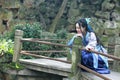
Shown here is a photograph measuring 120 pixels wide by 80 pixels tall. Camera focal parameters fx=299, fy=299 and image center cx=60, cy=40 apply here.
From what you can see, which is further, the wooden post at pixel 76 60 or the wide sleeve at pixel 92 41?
the wide sleeve at pixel 92 41

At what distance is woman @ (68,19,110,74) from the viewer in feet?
20.9

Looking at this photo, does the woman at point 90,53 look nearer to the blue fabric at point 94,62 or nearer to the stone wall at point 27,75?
the blue fabric at point 94,62

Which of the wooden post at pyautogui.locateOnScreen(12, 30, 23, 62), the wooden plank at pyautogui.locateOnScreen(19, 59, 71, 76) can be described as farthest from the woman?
the wooden post at pyautogui.locateOnScreen(12, 30, 23, 62)

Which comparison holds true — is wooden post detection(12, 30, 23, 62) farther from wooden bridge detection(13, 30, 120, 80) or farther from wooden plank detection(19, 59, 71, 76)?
wooden plank detection(19, 59, 71, 76)

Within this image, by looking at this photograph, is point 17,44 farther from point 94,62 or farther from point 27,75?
point 94,62

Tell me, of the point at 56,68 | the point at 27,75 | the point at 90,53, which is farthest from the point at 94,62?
the point at 27,75

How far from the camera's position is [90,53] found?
638cm

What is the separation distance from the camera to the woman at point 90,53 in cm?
636

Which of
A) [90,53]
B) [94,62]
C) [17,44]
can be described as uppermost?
[17,44]

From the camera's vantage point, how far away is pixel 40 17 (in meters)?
18.0

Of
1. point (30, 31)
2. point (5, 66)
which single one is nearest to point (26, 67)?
point (5, 66)

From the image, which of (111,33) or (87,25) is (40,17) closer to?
(111,33)

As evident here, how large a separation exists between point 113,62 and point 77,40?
1.69m

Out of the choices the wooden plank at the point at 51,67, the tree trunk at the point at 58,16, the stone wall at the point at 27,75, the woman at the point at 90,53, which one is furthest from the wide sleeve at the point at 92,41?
the tree trunk at the point at 58,16
